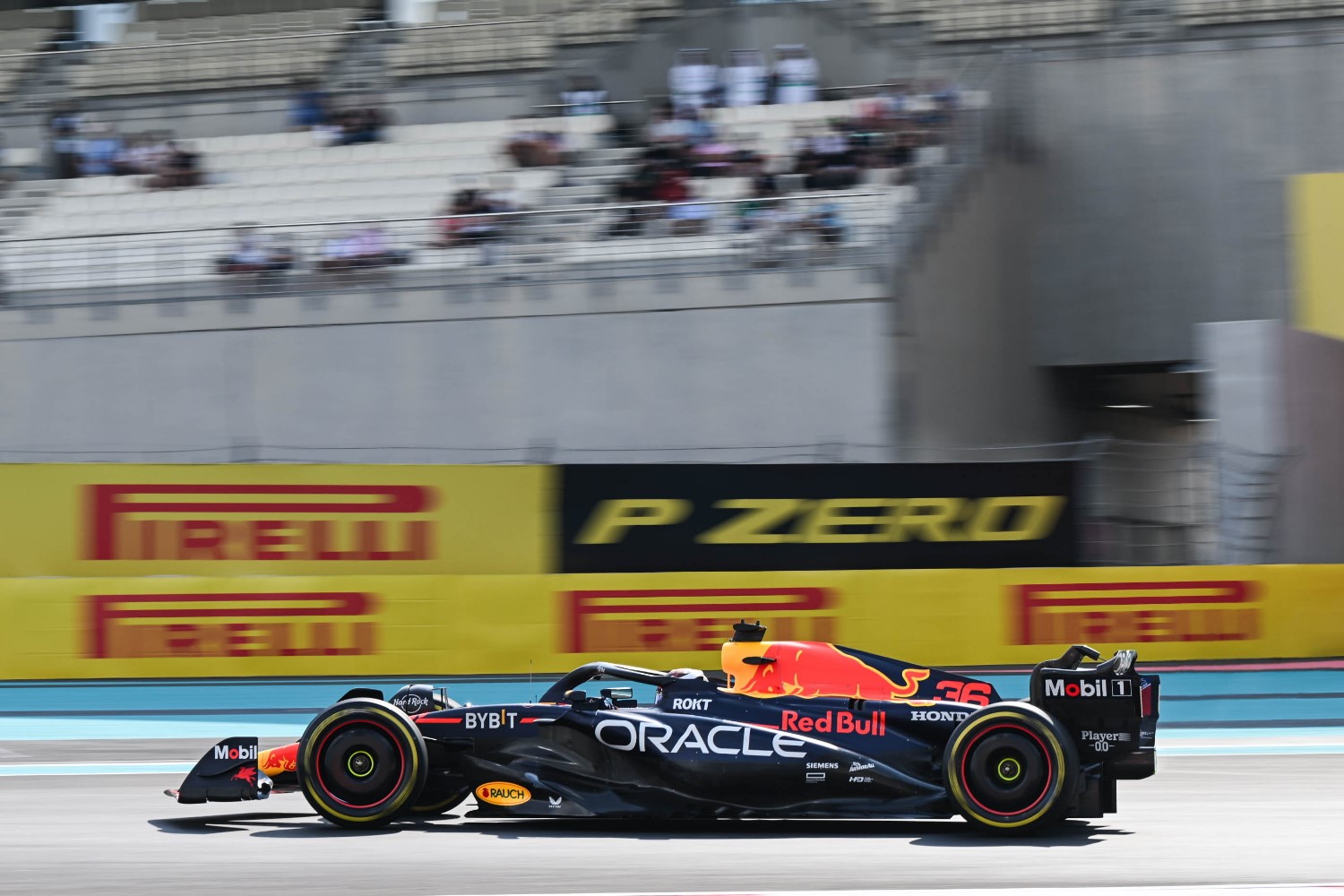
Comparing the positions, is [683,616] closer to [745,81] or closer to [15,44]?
[745,81]

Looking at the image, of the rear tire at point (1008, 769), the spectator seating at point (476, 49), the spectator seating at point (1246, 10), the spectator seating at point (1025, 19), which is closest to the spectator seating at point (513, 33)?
the spectator seating at point (476, 49)

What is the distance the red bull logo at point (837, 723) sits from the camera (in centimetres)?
661

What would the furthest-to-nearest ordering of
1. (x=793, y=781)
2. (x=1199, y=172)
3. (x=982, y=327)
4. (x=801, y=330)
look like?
(x=1199, y=172)
(x=982, y=327)
(x=801, y=330)
(x=793, y=781)

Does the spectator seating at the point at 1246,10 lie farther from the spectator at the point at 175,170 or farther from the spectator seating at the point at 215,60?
the spectator at the point at 175,170

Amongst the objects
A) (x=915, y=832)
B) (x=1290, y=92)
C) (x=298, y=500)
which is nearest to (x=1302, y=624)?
(x=915, y=832)

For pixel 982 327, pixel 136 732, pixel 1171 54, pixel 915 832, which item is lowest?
pixel 136 732

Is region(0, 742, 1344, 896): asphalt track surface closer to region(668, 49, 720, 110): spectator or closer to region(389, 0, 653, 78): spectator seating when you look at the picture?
region(668, 49, 720, 110): spectator

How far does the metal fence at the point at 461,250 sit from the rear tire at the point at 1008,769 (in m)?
9.73

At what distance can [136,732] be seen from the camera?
10844mm

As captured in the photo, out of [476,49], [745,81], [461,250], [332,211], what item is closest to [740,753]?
[461,250]

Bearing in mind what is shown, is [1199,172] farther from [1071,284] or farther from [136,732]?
[136,732]

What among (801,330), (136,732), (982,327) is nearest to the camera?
(136,732)

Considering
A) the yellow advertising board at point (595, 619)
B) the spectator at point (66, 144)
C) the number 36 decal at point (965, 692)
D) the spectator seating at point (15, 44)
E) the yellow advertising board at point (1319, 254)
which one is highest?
the spectator seating at point (15, 44)

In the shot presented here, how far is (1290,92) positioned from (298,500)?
13680 mm
